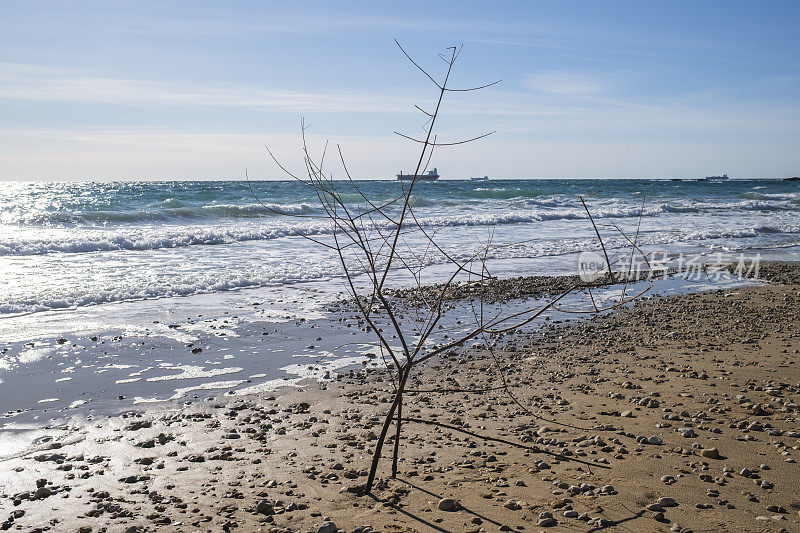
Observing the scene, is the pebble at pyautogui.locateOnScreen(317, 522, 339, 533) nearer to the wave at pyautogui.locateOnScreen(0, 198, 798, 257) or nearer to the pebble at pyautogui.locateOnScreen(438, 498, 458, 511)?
the pebble at pyautogui.locateOnScreen(438, 498, 458, 511)

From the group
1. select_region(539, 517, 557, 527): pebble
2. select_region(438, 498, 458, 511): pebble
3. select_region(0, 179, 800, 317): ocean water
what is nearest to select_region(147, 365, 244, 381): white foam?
select_region(0, 179, 800, 317): ocean water

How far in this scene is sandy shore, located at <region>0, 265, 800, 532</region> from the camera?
2.91 meters

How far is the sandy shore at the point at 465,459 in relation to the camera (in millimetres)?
2914

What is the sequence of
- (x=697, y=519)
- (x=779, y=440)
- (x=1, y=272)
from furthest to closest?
1. (x=1, y=272)
2. (x=779, y=440)
3. (x=697, y=519)

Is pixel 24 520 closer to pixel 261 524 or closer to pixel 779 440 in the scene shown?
pixel 261 524

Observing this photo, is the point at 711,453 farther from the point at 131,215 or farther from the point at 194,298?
the point at 131,215

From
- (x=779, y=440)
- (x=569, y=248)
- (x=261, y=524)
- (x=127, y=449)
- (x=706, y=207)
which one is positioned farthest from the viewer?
(x=706, y=207)

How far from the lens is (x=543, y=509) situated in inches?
114

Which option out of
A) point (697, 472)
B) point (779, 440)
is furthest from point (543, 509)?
point (779, 440)

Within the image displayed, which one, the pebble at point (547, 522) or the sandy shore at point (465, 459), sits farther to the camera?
the sandy shore at point (465, 459)

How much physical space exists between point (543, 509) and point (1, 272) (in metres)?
11.5

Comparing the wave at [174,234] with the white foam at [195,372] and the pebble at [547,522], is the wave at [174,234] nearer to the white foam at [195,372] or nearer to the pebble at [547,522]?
the white foam at [195,372]

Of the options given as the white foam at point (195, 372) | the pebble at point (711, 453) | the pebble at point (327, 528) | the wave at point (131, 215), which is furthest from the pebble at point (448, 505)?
the wave at point (131, 215)

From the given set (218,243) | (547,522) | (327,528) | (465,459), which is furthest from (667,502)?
(218,243)
